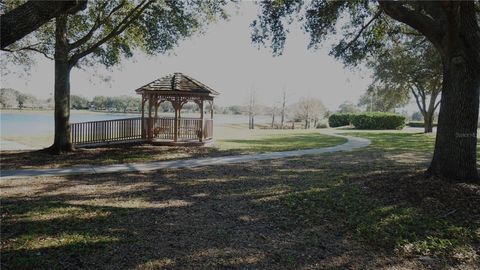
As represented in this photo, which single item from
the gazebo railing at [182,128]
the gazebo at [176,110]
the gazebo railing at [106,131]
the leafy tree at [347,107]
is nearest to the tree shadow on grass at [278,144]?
the gazebo railing at [182,128]

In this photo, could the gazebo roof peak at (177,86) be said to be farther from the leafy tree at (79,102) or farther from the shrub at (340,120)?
the leafy tree at (79,102)

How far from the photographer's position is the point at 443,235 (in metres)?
5.23

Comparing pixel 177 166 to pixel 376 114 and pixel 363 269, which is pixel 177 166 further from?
pixel 376 114

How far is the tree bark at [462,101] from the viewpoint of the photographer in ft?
24.1

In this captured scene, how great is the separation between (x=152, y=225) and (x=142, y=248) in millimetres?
993

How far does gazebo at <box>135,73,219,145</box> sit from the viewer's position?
58.4ft

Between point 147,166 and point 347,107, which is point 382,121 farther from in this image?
point 347,107

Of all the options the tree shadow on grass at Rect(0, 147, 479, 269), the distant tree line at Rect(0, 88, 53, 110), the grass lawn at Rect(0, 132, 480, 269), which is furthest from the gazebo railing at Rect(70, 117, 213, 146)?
the distant tree line at Rect(0, 88, 53, 110)

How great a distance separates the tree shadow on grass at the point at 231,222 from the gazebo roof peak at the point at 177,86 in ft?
29.6

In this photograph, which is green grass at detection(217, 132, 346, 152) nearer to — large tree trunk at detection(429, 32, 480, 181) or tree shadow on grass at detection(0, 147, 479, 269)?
tree shadow on grass at detection(0, 147, 479, 269)

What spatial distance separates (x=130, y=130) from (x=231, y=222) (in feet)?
43.1

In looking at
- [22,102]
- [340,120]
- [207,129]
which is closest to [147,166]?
[207,129]

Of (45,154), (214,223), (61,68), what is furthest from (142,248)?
(61,68)

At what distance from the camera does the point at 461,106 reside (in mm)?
7402
